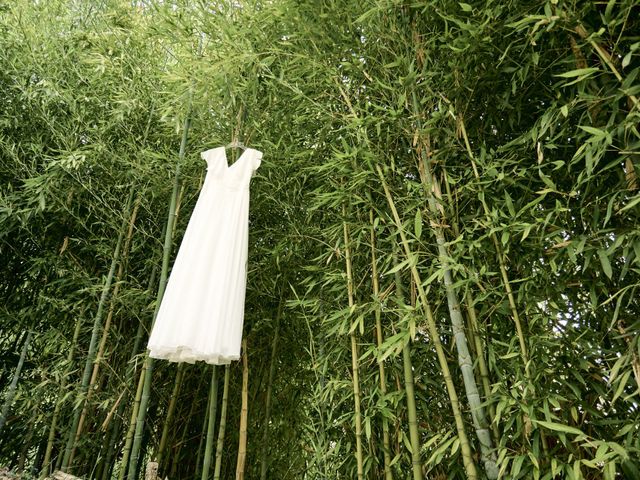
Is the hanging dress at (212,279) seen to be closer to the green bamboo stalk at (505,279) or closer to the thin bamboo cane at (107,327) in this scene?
the thin bamboo cane at (107,327)

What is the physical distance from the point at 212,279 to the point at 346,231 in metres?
0.64

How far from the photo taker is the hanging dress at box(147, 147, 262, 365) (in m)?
1.83

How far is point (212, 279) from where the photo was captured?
1.98 meters

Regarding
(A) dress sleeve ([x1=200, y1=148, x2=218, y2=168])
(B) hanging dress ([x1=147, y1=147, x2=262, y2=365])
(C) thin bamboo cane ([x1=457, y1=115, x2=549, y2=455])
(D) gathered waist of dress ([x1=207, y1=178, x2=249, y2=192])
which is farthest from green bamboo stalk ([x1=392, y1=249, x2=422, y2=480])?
A: (A) dress sleeve ([x1=200, y1=148, x2=218, y2=168])

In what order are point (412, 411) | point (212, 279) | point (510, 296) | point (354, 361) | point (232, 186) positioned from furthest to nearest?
point (232, 186)
point (212, 279)
point (354, 361)
point (412, 411)
point (510, 296)

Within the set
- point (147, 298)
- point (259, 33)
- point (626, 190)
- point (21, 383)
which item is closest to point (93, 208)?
point (147, 298)

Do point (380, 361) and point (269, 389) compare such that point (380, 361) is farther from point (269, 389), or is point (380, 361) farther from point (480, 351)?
point (269, 389)

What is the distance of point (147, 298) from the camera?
2564 mm

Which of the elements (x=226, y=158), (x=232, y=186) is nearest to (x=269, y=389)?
(x=232, y=186)

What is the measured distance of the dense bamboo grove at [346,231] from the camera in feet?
4.76

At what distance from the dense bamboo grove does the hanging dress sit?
0.78ft

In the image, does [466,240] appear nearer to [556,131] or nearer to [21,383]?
[556,131]

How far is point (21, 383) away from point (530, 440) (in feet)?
9.76

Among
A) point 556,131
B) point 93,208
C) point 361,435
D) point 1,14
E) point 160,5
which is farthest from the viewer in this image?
point 1,14
